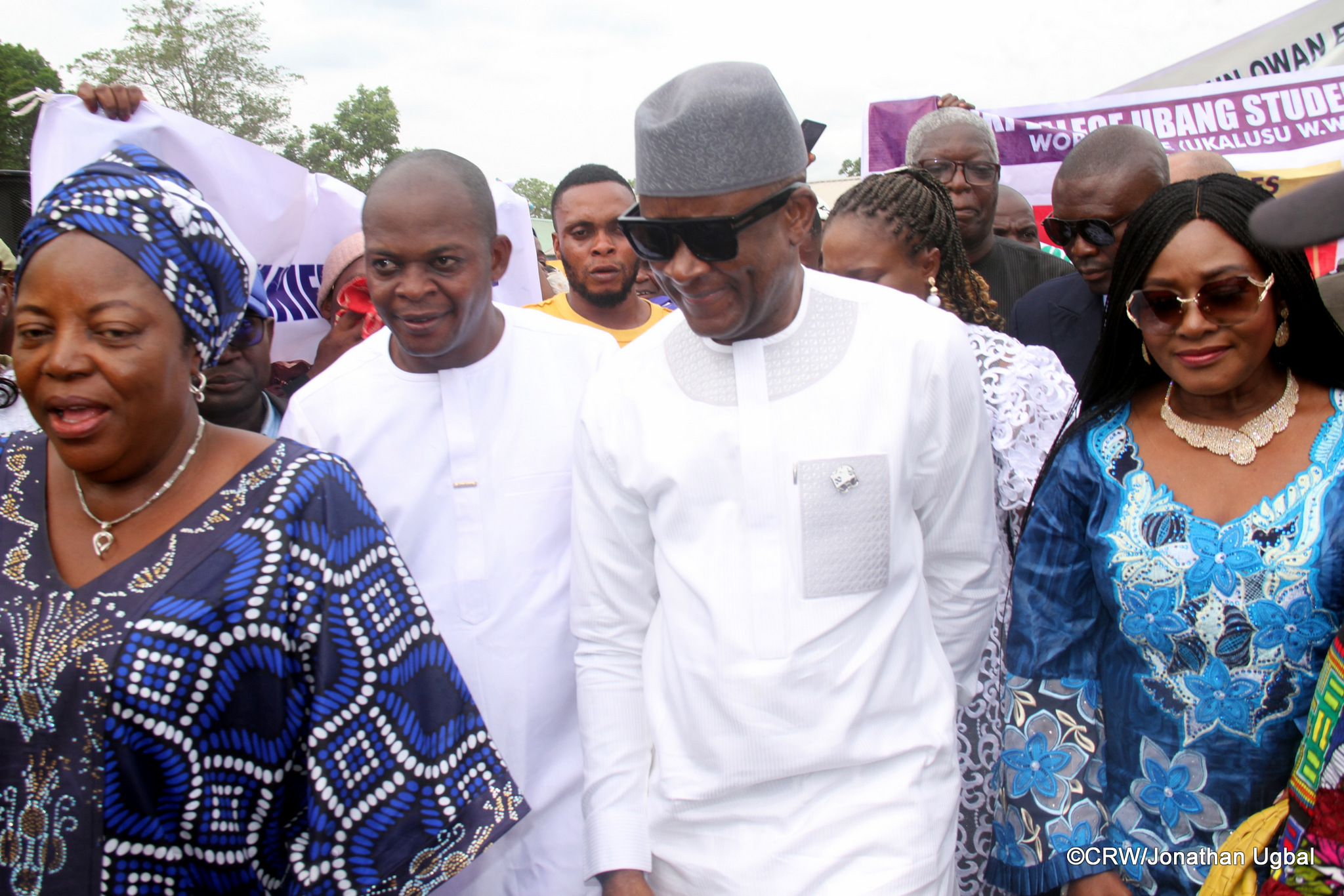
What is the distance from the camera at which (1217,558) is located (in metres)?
1.87

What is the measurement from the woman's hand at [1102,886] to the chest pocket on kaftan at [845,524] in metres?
0.75

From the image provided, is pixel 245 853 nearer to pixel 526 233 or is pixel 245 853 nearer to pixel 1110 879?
pixel 1110 879

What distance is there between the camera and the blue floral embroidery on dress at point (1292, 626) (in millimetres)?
1798

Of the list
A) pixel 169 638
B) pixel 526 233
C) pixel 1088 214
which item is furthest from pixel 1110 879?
pixel 526 233

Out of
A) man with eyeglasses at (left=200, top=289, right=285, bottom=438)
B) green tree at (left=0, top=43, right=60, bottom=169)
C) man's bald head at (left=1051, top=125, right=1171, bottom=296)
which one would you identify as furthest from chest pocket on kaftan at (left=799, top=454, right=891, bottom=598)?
green tree at (left=0, top=43, right=60, bottom=169)

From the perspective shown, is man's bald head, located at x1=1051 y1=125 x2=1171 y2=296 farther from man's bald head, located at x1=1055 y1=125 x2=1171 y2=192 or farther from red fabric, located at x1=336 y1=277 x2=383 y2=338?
red fabric, located at x1=336 y1=277 x2=383 y2=338

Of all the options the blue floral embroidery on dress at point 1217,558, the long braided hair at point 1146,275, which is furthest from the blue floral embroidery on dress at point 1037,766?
the long braided hair at point 1146,275

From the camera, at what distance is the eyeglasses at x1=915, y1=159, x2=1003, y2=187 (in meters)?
4.73

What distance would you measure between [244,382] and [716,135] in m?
1.83

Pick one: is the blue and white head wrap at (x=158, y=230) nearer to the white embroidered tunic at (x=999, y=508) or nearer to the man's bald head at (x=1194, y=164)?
the white embroidered tunic at (x=999, y=508)

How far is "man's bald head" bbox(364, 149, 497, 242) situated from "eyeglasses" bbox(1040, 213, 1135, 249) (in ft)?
6.91

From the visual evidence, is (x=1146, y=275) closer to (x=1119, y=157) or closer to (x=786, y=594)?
(x=786, y=594)

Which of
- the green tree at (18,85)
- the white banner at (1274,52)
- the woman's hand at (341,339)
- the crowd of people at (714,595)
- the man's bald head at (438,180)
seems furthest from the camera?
the green tree at (18,85)

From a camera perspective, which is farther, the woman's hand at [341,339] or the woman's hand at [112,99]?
the woman's hand at [341,339]
